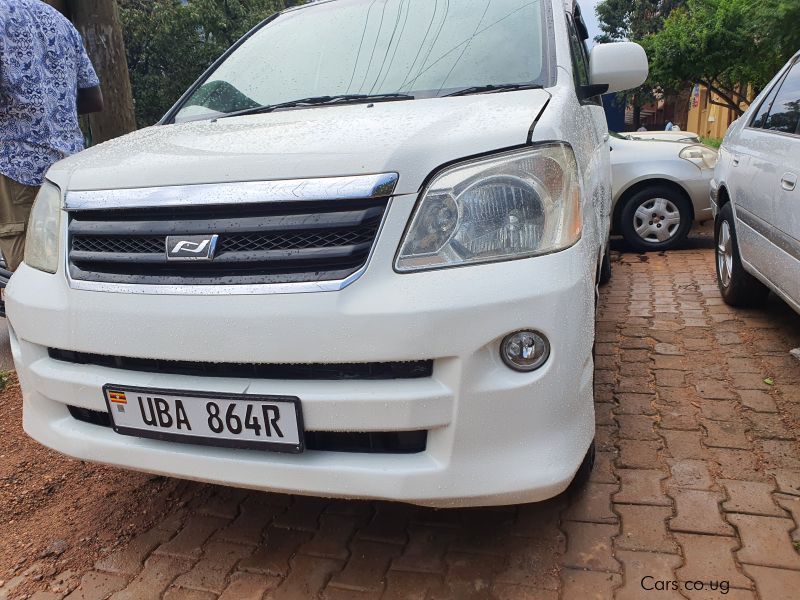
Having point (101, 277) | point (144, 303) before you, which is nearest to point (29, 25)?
point (101, 277)

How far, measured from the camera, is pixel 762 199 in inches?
129

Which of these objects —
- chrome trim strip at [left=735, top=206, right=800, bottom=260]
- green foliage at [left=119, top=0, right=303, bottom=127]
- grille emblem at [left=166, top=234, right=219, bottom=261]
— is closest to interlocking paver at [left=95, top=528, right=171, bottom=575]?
grille emblem at [left=166, top=234, right=219, bottom=261]

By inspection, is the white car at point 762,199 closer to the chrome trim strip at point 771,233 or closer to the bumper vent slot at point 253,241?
A: the chrome trim strip at point 771,233

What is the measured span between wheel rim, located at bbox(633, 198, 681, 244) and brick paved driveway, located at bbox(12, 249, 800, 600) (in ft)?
12.0

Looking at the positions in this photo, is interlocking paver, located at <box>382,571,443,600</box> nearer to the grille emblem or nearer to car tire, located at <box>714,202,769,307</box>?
the grille emblem

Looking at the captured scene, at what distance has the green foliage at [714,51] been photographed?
49.4ft

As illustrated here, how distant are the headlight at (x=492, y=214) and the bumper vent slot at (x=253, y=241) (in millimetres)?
119

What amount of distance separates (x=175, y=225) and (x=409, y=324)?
2.24ft

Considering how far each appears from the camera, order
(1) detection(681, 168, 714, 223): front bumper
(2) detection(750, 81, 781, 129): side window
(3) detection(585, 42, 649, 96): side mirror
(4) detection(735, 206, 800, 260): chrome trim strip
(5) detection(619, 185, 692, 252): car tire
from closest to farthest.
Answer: (3) detection(585, 42, 649, 96): side mirror, (4) detection(735, 206, 800, 260): chrome trim strip, (2) detection(750, 81, 781, 129): side window, (1) detection(681, 168, 714, 223): front bumper, (5) detection(619, 185, 692, 252): car tire

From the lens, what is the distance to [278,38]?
306 centimetres

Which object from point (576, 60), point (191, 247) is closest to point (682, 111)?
point (576, 60)

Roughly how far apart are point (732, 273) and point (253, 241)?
3388 millimetres

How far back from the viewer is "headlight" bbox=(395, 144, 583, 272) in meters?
1.65

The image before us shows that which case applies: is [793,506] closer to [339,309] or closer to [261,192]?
[339,309]
